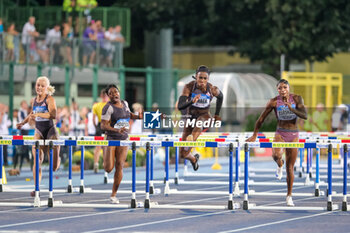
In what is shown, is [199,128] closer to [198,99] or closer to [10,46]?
[198,99]

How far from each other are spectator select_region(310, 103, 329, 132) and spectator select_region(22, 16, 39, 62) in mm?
8857

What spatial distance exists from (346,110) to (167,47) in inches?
647

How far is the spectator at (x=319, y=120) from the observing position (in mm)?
32812

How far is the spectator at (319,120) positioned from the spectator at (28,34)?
29.1ft

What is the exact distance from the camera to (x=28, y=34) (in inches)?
1229

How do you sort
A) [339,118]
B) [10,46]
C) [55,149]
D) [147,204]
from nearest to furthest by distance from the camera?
[147,204] → [55,149] → [10,46] → [339,118]

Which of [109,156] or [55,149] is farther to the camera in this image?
[55,149]

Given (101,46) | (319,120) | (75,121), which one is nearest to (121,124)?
(75,121)

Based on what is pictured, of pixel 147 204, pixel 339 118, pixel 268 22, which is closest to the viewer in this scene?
pixel 147 204

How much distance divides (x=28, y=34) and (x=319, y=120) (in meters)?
9.28

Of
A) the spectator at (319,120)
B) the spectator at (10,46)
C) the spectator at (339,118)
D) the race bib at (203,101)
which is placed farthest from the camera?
the spectator at (339,118)

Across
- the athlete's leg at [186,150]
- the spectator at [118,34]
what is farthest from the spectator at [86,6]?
the athlete's leg at [186,150]

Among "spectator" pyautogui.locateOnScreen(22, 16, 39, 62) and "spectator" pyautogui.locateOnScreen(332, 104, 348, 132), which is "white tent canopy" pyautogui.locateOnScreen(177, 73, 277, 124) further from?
"spectator" pyautogui.locateOnScreen(22, 16, 39, 62)

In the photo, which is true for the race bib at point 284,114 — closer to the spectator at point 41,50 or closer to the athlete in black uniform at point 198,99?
the athlete in black uniform at point 198,99
